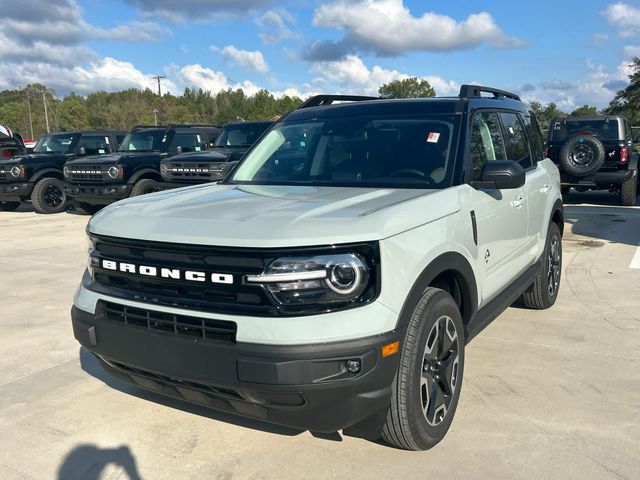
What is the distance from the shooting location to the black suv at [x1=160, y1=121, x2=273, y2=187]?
1094 centimetres

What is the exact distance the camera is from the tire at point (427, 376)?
267cm

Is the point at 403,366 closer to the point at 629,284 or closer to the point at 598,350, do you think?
the point at 598,350

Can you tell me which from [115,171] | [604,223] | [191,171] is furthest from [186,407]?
[115,171]

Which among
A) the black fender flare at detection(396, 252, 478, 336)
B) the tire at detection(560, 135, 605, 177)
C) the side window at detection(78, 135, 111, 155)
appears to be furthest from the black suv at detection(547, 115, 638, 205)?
the side window at detection(78, 135, 111, 155)

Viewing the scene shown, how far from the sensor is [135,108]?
86750 millimetres

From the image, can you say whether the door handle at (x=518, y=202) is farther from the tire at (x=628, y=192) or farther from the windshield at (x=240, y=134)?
the tire at (x=628, y=192)

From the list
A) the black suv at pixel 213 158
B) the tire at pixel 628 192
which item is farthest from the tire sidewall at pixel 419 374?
the tire at pixel 628 192

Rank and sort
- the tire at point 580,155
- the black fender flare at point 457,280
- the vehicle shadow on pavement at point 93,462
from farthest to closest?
1. the tire at point 580,155
2. the vehicle shadow on pavement at point 93,462
3. the black fender flare at point 457,280

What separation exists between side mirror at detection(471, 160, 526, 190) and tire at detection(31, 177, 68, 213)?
1231cm

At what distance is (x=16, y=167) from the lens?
13023 mm

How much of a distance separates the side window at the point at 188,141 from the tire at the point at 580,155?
25.3 ft

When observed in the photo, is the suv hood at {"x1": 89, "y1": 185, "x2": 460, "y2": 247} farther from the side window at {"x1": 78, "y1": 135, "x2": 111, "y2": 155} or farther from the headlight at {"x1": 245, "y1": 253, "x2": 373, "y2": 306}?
the side window at {"x1": 78, "y1": 135, "x2": 111, "y2": 155}

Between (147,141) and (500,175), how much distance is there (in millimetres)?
11206

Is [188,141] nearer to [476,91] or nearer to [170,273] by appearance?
[476,91]
